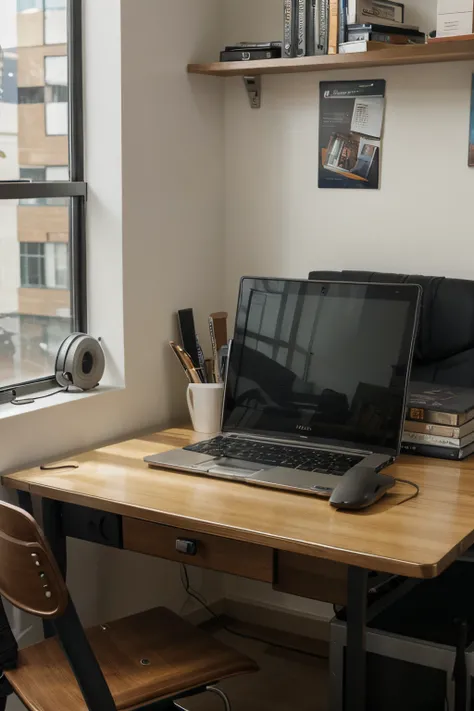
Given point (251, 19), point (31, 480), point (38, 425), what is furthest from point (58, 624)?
point (251, 19)

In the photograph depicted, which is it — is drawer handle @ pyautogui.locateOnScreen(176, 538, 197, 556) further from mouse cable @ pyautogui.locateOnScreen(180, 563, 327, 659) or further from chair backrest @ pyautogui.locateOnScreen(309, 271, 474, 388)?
mouse cable @ pyautogui.locateOnScreen(180, 563, 327, 659)

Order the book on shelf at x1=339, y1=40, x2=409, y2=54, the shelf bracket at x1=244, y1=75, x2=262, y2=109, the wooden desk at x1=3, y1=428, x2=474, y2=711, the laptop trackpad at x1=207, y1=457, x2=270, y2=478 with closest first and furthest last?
the wooden desk at x1=3, y1=428, x2=474, y2=711, the laptop trackpad at x1=207, y1=457, x2=270, y2=478, the book on shelf at x1=339, y1=40, x2=409, y2=54, the shelf bracket at x1=244, y1=75, x2=262, y2=109

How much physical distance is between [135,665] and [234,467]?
45 cm

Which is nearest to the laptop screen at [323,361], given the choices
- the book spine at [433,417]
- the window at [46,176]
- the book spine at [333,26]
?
the book spine at [433,417]

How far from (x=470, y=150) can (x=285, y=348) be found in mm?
718

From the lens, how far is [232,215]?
2938 millimetres

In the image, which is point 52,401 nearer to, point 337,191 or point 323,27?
point 337,191

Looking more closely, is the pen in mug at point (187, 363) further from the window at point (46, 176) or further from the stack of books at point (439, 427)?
the stack of books at point (439, 427)

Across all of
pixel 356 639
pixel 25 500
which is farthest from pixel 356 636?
pixel 25 500

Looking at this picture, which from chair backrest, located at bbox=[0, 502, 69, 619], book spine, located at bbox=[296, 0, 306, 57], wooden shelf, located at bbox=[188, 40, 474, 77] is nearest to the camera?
chair backrest, located at bbox=[0, 502, 69, 619]

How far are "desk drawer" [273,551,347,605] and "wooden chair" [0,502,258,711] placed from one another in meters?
0.26

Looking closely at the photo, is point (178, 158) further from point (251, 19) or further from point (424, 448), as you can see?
point (424, 448)

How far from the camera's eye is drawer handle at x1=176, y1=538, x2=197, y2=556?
1.92 m

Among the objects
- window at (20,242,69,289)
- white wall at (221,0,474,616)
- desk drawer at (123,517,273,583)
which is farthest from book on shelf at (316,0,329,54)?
desk drawer at (123,517,273,583)
